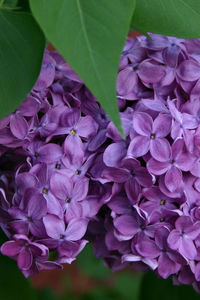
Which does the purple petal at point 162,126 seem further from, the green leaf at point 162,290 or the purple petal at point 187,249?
the green leaf at point 162,290

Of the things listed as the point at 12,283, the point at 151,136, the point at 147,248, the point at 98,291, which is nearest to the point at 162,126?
the point at 151,136

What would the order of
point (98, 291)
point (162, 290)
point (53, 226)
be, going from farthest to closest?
point (98, 291) < point (162, 290) < point (53, 226)

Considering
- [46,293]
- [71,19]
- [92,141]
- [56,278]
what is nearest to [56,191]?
[92,141]

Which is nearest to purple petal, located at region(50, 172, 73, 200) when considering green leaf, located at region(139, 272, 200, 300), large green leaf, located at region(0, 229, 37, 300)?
large green leaf, located at region(0, 229, 37, 300)

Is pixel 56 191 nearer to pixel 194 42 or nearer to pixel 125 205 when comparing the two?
pixel 125 205

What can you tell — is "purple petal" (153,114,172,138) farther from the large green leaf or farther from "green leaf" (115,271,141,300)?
"green leaf" (115,271,141,300)

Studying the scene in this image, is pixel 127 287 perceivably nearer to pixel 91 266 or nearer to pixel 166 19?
pixel 91 266
